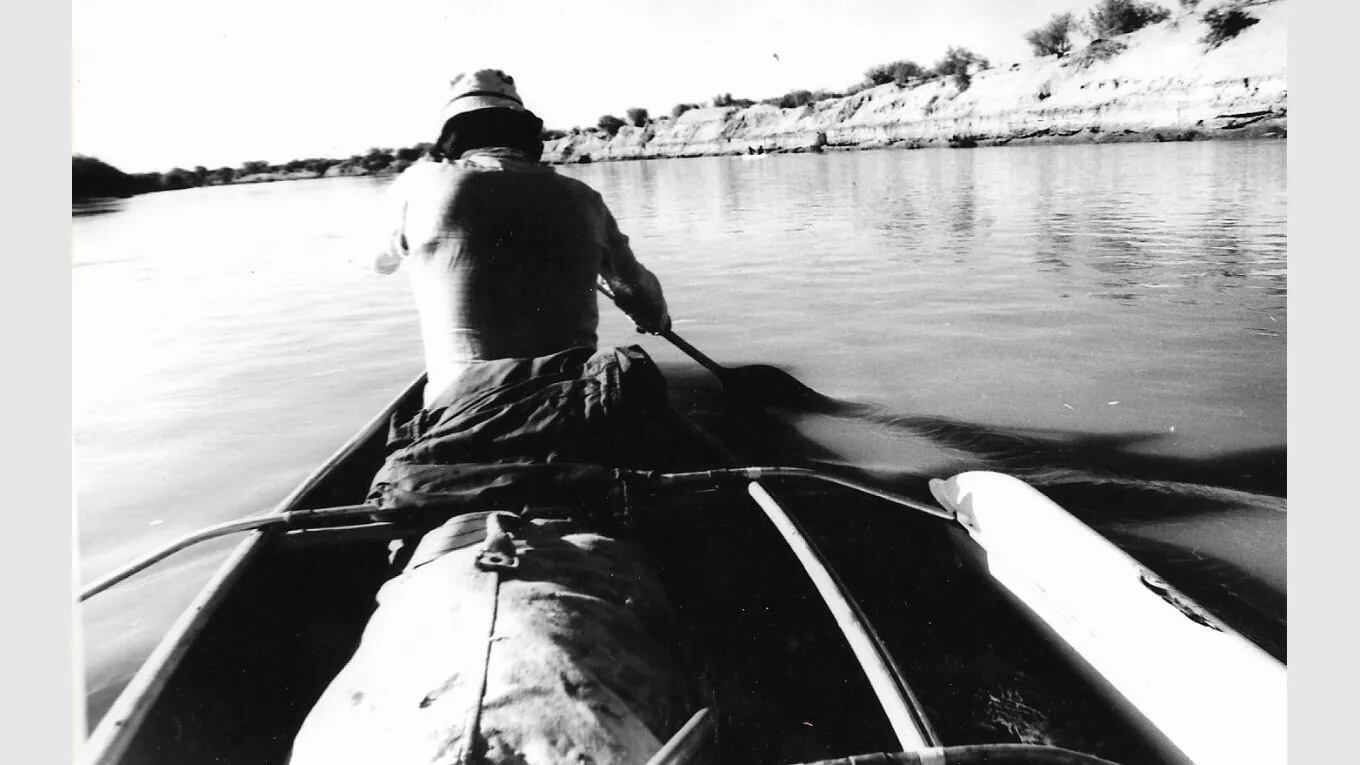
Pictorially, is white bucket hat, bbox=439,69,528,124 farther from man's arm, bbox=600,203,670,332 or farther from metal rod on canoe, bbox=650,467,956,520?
metal rod on canoe, bbox=650,467,956,520

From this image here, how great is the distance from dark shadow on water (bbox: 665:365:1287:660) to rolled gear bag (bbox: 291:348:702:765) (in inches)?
74.1

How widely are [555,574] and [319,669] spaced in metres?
1.08

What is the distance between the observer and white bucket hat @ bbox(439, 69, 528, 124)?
242 cm

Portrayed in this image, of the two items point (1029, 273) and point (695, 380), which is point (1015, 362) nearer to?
point (695, 380)

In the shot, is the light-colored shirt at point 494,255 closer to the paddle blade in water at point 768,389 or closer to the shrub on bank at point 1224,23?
the paddle blade in water at point 768,389

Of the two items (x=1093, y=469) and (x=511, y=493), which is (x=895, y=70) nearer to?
(x=1093, y=469)

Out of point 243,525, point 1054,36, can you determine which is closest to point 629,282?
point 243,525

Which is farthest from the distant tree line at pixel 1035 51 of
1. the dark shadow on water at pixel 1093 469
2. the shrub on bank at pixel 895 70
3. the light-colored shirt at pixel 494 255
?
the dark shadow on water at pixel 1093 469

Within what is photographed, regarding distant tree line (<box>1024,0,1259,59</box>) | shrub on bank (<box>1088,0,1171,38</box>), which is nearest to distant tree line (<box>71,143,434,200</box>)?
distant tree line (<box>1024,0,1259,59</box>)

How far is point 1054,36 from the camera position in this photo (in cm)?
494

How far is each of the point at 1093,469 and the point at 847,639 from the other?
6.73 ft

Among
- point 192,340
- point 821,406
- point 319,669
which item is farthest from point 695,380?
point 192,340

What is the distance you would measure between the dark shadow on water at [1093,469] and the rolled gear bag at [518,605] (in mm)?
1882

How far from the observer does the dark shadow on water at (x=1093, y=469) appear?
2576mm
